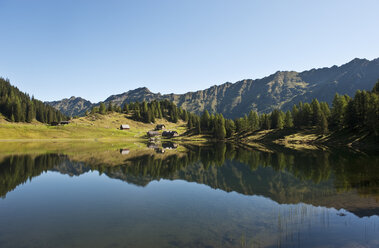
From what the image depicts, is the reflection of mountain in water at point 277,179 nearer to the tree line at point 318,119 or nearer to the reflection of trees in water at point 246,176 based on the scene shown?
the reflection of trees in water at point 246,176

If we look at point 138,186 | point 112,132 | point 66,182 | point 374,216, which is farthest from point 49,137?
point 374,216

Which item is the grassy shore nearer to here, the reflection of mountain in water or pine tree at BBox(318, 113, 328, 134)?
the reflection of mountain in water

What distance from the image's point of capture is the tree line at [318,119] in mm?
86812

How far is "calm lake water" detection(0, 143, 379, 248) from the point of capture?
16391 millimetres

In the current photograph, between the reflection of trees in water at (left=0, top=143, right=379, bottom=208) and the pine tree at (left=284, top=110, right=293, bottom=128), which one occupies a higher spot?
the pine tree at (left=284, top=110, right=293, bottom=128)

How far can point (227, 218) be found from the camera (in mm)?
20938

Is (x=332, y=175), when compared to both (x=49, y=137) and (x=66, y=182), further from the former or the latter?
(x=49, y=137)

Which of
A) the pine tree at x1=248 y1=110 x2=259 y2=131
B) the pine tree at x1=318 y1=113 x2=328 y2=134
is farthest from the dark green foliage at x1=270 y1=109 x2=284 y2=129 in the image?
the pine tree at x1=318 y1=113 x2=328 y2=134

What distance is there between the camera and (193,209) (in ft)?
78.7

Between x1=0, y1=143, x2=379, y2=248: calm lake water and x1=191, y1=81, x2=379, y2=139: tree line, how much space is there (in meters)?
57.1

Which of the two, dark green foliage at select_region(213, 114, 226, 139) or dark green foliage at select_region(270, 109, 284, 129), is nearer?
dark green foliage at select_region(270, 109, 284, 129)

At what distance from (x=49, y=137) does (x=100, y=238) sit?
158430mm

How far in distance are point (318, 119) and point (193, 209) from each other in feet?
389

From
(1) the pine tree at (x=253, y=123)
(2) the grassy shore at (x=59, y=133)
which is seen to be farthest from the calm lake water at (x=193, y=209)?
(1) the pine tree at (x=253, y=123)
